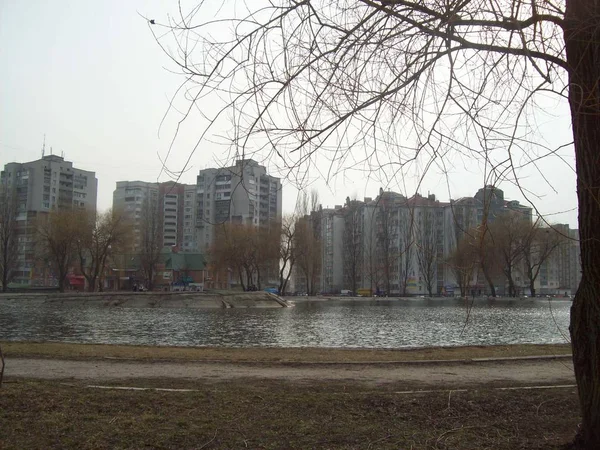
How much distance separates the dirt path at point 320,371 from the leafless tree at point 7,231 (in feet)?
212

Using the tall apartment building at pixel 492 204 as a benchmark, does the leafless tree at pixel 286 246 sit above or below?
above

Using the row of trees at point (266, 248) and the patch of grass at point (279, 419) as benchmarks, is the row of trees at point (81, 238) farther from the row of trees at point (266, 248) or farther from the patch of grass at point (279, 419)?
the patch of grass at point (279, 419)

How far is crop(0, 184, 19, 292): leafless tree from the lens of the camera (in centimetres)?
6631

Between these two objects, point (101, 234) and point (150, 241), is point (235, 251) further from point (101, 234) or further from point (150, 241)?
point (101, 234)

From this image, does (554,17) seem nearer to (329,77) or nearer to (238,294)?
(329,77)

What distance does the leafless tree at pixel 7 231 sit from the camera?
218ft

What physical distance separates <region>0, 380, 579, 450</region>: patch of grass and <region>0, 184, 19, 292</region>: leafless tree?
68.9m

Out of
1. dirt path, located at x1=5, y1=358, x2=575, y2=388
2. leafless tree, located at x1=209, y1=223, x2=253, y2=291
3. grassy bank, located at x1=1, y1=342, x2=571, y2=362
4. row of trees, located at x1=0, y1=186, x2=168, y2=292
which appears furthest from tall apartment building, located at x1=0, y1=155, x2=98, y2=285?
dirt path, located at x1=5, y1=358, x2=575, y2=388

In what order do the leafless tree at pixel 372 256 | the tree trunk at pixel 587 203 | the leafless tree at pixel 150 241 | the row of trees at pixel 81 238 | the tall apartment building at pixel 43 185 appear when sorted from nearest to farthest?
the tree trunk at pixel 587 203
the leafless tree at pixel 372 256
the row of trees at pixel 81 238
the leafless tree at pixel 150 241
the tall apartment building at pixel 43 185

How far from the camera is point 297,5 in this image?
437cm

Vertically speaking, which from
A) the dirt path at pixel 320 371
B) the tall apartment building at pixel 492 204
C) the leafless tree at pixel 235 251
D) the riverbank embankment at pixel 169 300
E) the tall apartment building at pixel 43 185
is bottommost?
the riverbank embankment at pixel 169 300

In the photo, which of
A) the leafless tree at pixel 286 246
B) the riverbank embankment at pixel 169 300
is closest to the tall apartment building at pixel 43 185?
the leafless tree at pixel 286 246

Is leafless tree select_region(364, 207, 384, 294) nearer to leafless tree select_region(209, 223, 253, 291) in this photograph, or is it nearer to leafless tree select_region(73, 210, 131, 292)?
leafless tree select_region(209, 223, 253, 291)

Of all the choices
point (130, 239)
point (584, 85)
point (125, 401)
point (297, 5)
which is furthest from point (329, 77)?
point (130, 239)
